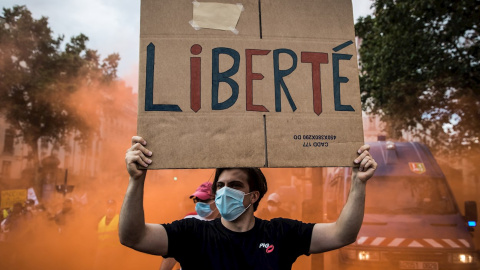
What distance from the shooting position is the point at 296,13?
2361mm

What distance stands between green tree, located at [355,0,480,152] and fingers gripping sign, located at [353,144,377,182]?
11.2m

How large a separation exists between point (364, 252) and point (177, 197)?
9889 mm

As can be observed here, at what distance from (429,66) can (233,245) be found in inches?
489

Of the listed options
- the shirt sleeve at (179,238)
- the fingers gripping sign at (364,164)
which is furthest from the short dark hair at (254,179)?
the fingers gripping sign at (364,164)

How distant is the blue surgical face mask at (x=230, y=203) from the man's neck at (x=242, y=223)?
0.04 metres

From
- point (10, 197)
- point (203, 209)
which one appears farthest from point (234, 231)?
point (10, 197)

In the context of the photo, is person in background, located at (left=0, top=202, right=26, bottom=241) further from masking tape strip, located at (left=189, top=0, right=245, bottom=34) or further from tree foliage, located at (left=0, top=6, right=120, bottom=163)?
tree foliage, located at (left=0, top=6, right=120, bottom=163)

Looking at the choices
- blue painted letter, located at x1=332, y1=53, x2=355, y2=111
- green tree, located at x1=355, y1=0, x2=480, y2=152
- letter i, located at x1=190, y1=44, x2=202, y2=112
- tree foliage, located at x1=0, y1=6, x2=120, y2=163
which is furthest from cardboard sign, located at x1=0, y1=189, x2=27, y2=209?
blue painted letter, located at x1=332, y1=53, x2=355, y2=111

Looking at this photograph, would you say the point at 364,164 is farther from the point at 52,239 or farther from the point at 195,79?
the point at 52,239

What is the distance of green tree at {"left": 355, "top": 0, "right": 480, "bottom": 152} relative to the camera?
12.2 meters

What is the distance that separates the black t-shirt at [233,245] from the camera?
89.6 inches

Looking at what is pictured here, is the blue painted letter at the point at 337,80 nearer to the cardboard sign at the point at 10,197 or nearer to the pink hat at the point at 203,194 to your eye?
the pink hat at the point at 203,194

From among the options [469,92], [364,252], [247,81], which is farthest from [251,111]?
[469,92]

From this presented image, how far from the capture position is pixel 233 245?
232 cm
